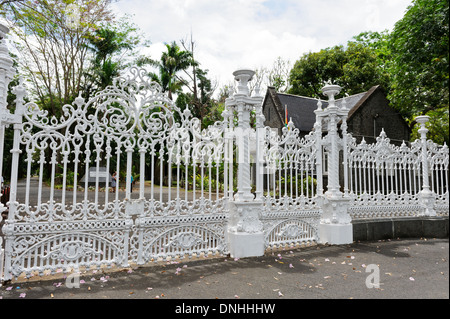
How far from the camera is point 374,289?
3.54 m

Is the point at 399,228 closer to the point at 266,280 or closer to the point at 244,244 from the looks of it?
the point at 244,244

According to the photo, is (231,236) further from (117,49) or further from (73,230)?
(117,49)

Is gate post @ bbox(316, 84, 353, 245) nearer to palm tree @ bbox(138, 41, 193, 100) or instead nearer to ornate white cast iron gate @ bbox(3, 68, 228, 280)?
ornate white cast iron gate @ bbox(3, 68, 228, 280)

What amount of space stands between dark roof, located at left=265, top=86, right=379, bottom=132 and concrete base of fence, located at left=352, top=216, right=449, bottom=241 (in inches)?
461

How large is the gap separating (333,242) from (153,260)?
3.45 metres

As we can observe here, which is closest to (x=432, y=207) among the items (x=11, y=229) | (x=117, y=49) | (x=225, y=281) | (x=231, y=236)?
(x=231, y=236)

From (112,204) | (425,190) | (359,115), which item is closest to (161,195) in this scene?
(112,204)

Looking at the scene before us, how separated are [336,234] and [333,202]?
0.61 metres

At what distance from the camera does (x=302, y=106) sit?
20422mm

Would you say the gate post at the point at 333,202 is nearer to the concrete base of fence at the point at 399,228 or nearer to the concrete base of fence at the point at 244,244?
the concrete base of fence at the point at 399,228

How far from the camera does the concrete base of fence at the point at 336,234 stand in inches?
235

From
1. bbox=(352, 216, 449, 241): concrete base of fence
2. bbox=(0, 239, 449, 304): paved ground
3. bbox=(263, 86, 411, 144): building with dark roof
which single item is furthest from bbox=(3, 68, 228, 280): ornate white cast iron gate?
bbox=(263, 86, 411, 144): building with dark roof

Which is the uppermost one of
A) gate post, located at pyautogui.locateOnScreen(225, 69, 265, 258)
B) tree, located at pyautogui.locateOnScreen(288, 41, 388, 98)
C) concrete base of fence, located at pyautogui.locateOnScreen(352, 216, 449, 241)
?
tree, located at pyautogui.locateOnScreen(288, 41, 388, 98)

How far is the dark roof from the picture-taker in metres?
18.8
